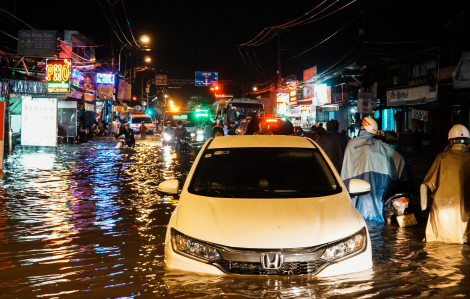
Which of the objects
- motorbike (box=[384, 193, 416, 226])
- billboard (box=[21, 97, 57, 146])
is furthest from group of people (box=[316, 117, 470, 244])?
billboard (box=[21, 97, 57, 146])

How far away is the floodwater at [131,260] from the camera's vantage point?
4.12m

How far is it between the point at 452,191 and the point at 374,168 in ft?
5.48

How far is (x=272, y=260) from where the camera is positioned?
12.5 ft

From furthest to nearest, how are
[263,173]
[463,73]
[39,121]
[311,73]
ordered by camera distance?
1. [311,73]
2. [39,121]
3. [463,73]
4. [263,173]

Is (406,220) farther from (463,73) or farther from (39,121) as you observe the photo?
(39,121)

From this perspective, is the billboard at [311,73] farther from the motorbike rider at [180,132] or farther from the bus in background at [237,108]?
the motorbike rider at [180,132]

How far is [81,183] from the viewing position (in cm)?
1317

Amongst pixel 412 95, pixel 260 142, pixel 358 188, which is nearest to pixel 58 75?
pixel 412 95

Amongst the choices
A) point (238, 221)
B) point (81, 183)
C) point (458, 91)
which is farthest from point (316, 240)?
point (458, 91)

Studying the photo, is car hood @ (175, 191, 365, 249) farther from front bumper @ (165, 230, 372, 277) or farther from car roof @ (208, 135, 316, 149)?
car roof @ (208, 135, 316, 149)

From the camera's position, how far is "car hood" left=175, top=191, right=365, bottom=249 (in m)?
3.87

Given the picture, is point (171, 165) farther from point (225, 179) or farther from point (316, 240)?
point (316, 240)

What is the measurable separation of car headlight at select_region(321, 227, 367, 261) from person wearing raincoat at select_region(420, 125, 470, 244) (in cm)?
262

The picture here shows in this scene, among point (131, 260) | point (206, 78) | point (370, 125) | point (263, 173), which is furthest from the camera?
point (206, 78)
